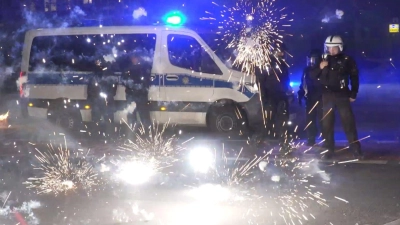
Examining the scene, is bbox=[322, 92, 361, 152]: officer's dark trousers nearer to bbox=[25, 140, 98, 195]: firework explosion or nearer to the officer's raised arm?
the officer's raised arm

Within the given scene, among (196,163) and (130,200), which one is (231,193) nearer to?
(130,200)

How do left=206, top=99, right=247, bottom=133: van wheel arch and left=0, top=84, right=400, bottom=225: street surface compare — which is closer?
left=0, top=84, right=400, bottom=225: street surface

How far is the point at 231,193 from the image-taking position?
7953 millimetres

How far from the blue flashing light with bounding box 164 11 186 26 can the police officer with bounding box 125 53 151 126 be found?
97cm

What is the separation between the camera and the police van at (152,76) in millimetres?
12352

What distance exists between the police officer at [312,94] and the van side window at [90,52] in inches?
127

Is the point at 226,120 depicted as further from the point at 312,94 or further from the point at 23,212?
the point at 23,212

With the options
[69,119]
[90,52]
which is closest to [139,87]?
[90,52]

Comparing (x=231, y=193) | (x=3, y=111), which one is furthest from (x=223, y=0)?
(x=231, y=193)

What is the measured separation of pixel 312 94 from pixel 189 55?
2.67 meters

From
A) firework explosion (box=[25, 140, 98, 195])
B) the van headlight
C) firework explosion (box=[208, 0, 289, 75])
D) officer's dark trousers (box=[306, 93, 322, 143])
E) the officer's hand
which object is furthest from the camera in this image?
the van headlight

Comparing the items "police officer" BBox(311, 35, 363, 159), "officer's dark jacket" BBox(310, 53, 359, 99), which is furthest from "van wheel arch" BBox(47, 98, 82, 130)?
"officer's dark jacket" BBox(310, 53, 359, 99)

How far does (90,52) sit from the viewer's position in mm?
13141

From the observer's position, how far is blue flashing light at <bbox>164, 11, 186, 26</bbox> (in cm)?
1272
